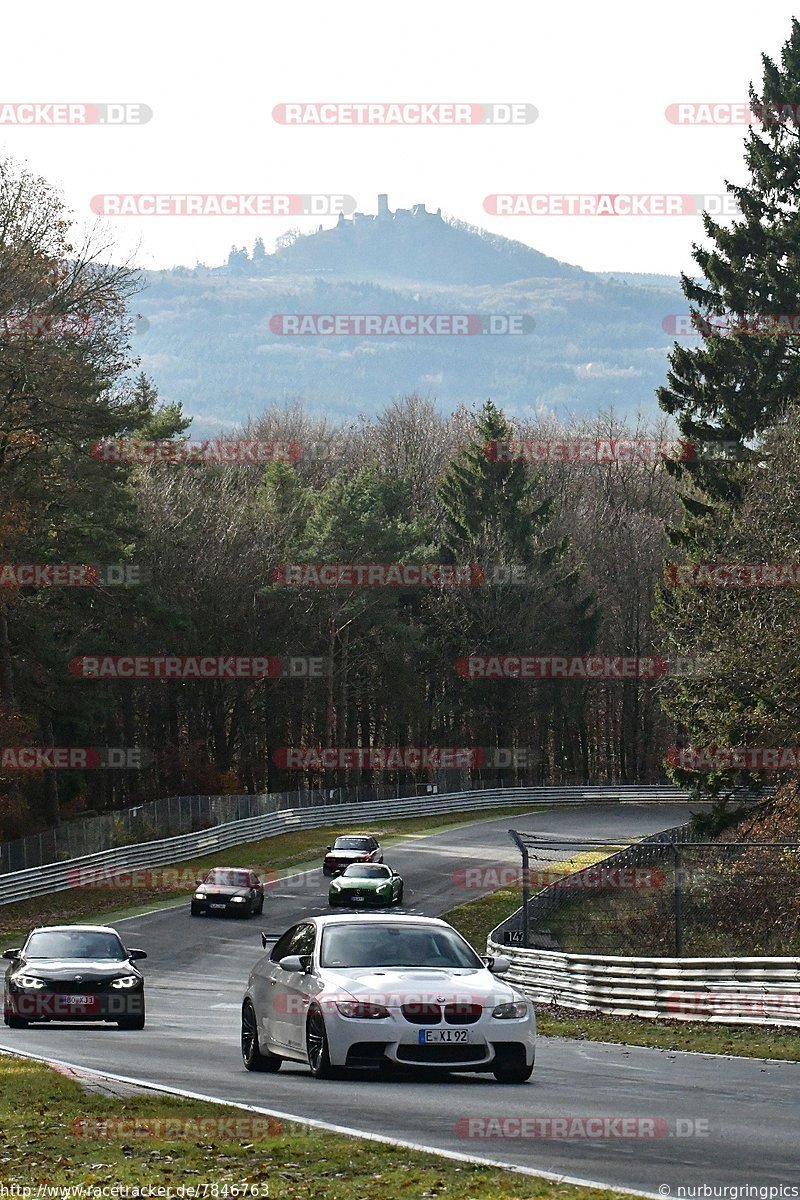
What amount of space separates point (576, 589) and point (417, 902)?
40.7m

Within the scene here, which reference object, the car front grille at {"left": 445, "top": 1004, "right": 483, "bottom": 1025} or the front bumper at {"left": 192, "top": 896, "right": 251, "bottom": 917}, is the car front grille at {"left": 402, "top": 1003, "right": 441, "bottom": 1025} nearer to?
the car front grille at {"left": 445, "top": 1004, "right": 483, "bottom": 1025}

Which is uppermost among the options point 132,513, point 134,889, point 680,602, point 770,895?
point 132,513

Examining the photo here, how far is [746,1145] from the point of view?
9727mm

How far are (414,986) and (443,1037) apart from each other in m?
0.48

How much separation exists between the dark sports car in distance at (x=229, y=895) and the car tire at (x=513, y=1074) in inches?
1145

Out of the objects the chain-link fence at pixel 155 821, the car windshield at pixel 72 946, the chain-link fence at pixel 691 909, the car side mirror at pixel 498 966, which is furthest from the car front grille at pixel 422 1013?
the chain-link fence at pixel 155 821

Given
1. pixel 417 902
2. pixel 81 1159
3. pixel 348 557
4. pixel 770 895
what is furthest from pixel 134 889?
pixel 81 1159

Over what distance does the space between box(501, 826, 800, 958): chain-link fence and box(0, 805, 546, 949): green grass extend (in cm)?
1537

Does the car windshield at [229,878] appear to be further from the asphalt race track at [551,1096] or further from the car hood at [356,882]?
the asphalt race track at [551,1096]

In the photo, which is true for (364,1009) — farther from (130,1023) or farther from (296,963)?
(130,1023)

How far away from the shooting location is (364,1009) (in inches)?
504

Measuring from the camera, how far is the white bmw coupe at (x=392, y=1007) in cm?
1278

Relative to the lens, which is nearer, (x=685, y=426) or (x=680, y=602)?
(x=680, y=602)

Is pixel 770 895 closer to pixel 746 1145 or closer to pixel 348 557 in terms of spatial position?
pixel 746 1145
